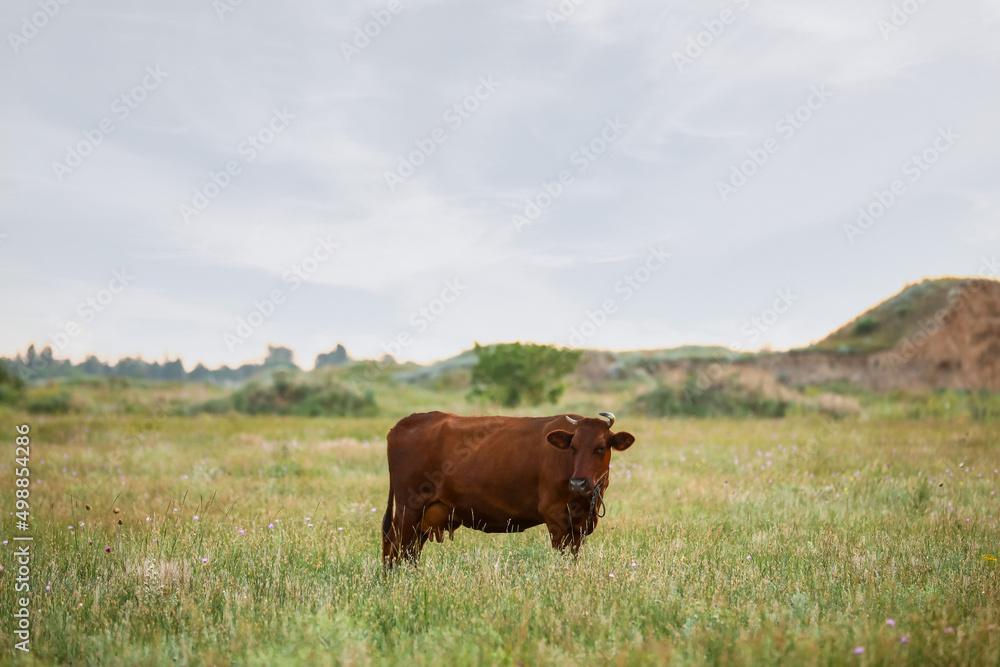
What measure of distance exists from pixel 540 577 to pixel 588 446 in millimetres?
1209

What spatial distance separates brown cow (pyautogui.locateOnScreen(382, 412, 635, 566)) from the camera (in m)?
5.81

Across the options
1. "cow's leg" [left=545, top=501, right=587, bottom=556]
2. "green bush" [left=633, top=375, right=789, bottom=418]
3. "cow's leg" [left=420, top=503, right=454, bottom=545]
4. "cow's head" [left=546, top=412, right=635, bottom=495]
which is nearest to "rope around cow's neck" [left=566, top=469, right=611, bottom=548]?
"cow's leg" [left=545, top=501, right=587, bottom=556]

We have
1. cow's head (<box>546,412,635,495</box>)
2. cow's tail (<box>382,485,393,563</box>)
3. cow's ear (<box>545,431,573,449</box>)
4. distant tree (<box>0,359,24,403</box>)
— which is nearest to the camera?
cow's head (<box>546,412,635,495</box>)

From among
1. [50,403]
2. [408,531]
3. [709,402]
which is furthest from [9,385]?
[408,531]

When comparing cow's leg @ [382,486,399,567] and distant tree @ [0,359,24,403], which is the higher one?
distant tree @ [0,359,24,403]

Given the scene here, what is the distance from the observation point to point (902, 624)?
4.46m

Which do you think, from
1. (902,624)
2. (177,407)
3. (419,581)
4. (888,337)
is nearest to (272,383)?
(177,407)

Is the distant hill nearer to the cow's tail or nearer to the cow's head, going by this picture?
the cow's head

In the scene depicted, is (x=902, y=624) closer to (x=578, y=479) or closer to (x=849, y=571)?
(x=849, y=571)

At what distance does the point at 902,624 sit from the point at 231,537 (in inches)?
252

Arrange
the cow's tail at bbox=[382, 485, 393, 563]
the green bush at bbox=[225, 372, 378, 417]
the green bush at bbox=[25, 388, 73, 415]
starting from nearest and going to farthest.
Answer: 1. the cow's tail at bbox=[382, 485, 393, 563]
2. the green bush at bbox=[25, 388, 73, 415]
3. the green bush at bbox=[225, 372, 378, 417]

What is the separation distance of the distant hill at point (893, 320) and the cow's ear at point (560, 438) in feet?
162

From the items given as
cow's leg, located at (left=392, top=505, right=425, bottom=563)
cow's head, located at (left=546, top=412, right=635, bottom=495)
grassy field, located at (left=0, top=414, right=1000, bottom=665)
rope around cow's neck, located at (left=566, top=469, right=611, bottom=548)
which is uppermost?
cow's head, located at (left=546, top=412, right=635, bottom=495)

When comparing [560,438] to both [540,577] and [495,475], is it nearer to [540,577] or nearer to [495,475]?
[495,475]
